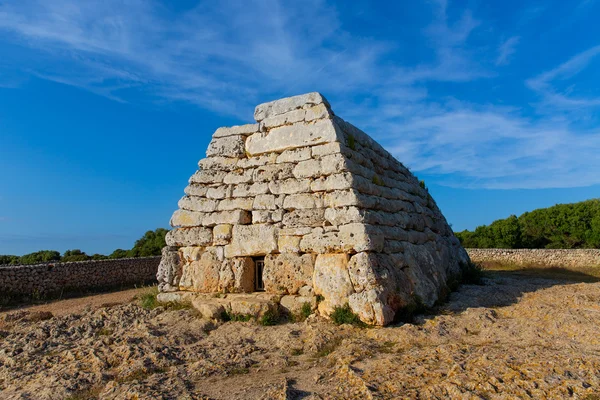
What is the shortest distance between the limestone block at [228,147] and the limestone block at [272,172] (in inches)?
26.3

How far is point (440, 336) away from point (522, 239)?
2977 cm

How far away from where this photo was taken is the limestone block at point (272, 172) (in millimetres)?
6983

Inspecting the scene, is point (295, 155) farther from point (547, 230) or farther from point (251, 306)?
point (547, 230)

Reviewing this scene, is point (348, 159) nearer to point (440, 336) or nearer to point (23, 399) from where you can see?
point (440, 336)

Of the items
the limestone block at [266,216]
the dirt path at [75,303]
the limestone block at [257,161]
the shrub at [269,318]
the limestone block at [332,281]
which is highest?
the limestone block at [257,161]

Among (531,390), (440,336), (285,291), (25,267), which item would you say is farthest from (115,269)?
(531,390)

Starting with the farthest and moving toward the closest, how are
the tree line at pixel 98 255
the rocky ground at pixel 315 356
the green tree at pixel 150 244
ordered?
the green tree at pixel 150 244 < the tree line at pixel 98 255 < the rocky ground at pixel 315 356

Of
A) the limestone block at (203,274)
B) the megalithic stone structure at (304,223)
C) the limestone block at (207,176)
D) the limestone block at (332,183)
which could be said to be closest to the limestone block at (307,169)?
the megalithic stone structure at (304,223)

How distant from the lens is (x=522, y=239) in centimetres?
3064

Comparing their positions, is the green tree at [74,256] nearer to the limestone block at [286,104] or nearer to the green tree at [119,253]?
the green tree at [119,253]

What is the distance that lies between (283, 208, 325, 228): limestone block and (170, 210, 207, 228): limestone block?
1755 millimetres

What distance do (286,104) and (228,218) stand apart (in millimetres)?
2281

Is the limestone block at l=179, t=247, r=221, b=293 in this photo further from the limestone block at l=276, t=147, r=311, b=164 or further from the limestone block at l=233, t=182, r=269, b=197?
the limestone block at l=276, t=147, r=311, b=164

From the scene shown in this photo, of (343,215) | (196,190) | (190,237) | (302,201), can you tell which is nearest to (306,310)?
(343,215)
